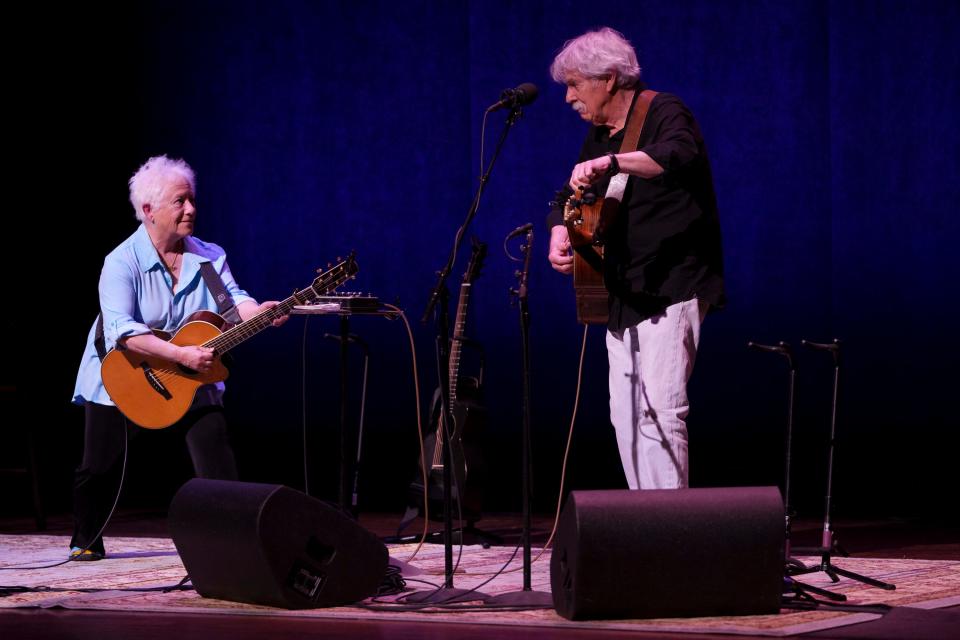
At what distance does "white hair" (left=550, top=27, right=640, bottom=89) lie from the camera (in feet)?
12.6

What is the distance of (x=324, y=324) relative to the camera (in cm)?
758

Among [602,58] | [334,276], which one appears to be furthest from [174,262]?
[602,58]

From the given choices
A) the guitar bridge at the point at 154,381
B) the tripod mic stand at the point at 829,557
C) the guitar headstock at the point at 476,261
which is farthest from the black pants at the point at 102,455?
the tripod mic stand at the point at 829,557

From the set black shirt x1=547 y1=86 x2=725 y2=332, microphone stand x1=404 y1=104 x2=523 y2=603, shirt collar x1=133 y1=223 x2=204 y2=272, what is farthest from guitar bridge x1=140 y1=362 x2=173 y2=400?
black shirt x1=547 y1=86 x2=725 y2=332

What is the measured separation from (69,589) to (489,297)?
11.3 ft

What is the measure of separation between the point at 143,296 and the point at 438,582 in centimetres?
159

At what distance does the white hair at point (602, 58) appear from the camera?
12.6 ft

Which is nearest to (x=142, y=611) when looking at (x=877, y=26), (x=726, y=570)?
(x=726, y=570)

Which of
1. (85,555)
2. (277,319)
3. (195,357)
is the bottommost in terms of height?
(85,555)

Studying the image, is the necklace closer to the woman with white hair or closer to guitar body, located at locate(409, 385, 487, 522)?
the woman with white hair

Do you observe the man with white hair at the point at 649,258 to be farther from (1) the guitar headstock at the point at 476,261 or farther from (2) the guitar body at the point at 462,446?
(2) the guitar body at the point at 462,446

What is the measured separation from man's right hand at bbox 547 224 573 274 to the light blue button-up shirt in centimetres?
141

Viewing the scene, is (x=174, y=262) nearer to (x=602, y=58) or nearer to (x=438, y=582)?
(x=438, y=582)

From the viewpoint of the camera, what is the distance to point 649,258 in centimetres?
384
